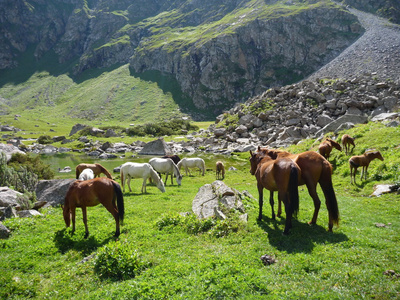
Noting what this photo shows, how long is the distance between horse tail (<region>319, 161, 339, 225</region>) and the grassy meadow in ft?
2.08

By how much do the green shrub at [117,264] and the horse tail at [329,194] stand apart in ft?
25.4

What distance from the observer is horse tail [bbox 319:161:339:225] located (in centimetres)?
980

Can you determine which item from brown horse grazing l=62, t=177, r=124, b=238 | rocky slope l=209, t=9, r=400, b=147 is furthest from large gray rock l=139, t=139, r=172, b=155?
brown horse grazing l=62, t=177, r=124, b=238

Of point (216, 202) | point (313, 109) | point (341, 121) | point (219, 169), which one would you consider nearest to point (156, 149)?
point (219, 169)

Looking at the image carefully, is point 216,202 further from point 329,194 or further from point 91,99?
point 91,99

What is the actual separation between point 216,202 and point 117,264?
240 inches

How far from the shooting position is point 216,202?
12602 millimetres

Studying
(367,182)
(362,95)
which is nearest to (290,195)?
(367,182)

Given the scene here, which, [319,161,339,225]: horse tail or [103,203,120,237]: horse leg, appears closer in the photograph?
[319,161,339,225]: horse tail

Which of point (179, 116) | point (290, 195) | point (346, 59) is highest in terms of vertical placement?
point (346, 59)

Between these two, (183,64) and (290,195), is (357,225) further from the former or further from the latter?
(183,64)

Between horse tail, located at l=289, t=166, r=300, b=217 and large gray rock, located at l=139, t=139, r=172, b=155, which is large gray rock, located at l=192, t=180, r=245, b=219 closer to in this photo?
Result: horse tail, located at l=289, t=166, r=300, b=217

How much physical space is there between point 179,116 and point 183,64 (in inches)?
1882

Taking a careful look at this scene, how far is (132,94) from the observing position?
481 ft
